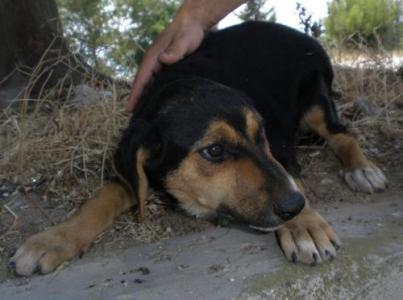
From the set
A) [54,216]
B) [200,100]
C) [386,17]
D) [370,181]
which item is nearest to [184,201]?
[200,100]

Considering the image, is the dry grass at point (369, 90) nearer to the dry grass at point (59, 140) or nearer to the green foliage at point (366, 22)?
the green foliage at point (366, 22)

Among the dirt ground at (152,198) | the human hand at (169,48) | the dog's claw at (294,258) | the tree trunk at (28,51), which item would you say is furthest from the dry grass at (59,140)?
the dog's claw at (294,258)

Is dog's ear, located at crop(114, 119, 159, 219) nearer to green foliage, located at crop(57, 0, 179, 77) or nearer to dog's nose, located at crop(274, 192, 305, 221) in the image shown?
dog's nose, located at crop(274, 192, 305, 221)

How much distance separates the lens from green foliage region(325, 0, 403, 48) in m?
7.84

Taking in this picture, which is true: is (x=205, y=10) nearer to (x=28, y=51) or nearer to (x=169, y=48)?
(x=169, y=48)

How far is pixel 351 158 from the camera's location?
14.4 feet

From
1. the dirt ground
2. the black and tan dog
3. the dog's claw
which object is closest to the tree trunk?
the dirt ground

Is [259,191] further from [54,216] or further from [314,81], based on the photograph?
[314,81]

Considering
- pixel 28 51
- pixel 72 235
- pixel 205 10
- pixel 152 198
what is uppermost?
pixel 205 10

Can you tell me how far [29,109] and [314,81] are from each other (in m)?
2.30

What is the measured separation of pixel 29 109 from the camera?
17.6 feet

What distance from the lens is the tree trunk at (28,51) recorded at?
18.3ft

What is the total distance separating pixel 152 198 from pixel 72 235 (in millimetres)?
684

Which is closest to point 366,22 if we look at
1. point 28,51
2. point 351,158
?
point 28,51
